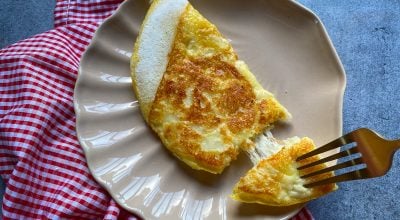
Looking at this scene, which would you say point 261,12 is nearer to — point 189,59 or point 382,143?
point 189,59

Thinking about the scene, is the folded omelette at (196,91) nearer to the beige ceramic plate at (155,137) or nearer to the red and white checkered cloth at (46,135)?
the beige ceramic plate at (155,137)

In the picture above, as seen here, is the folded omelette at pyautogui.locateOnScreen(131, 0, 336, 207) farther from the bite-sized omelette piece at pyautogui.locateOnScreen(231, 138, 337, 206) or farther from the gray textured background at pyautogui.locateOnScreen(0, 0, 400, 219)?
the gray textured background at pyautogui.locateOnScreen(0, 0, 400, 219)

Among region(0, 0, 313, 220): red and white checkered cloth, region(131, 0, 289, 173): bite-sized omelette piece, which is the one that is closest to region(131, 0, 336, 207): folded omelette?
region(131, 0, 289, 173): bite-sized omelette piece

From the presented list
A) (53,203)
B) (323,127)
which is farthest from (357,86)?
(53,203)

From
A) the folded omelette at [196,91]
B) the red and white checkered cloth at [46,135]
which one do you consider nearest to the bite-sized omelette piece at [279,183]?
the folded omelette at [196,91]

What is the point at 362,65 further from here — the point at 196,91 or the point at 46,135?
the point at 46,135
